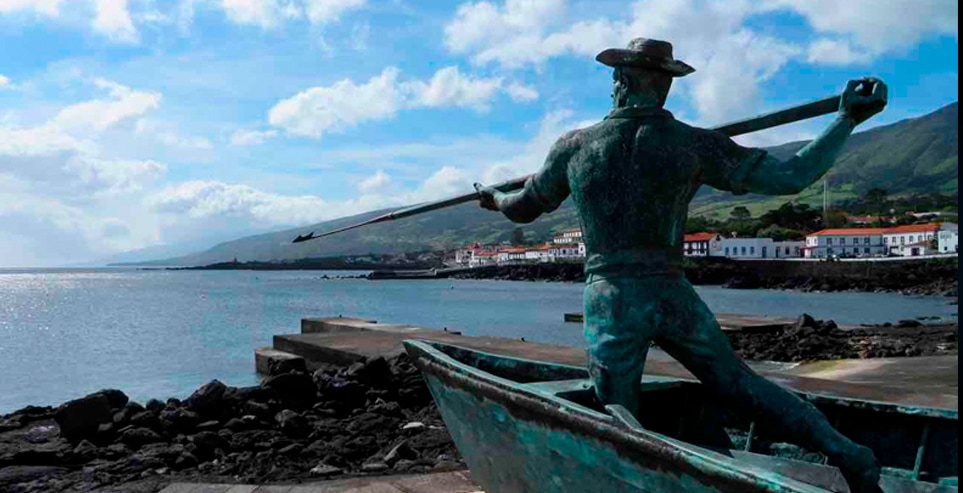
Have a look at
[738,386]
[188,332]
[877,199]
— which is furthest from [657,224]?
[877,199]

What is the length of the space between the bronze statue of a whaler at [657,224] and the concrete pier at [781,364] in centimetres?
254

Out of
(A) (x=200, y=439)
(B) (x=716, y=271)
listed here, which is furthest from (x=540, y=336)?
(B) (x=716, y=271)

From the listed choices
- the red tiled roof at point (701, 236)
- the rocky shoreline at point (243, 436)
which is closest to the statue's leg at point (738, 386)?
the rocky shoreline at point (243, 436)

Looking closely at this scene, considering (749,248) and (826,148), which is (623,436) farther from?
(749,248)

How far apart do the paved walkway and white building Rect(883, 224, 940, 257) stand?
86.9 m

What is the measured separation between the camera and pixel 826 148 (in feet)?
11.7

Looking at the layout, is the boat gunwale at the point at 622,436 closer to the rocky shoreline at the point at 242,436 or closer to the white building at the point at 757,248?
the rocky shoreline at the point at 242,436

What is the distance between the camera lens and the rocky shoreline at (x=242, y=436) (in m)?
7.73

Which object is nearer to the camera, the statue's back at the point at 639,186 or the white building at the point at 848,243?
the statue's back at the point at 639,186

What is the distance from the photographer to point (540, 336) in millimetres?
28359

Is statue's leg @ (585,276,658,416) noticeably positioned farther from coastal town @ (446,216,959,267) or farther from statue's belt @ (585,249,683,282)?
coastal town @ (446,216,959,267)

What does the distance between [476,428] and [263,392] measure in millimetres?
6990

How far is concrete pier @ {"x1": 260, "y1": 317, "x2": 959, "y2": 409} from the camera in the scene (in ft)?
29.5

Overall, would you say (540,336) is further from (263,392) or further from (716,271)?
(716,271)
